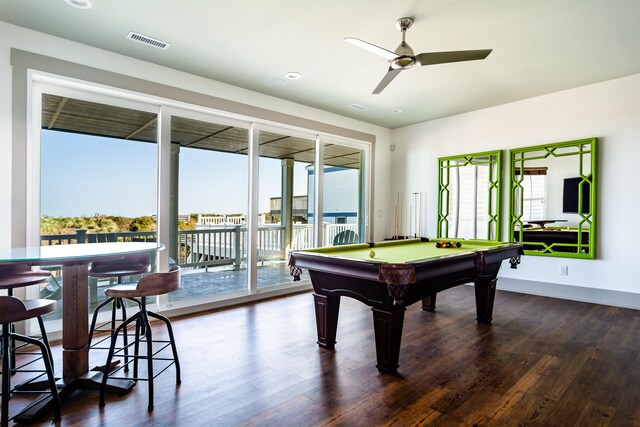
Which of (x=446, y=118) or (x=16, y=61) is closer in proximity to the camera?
(x=16, y=61)

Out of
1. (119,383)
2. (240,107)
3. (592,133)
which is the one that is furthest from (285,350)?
(592,133)

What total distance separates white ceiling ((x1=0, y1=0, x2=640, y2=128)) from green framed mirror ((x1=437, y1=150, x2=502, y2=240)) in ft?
4.10

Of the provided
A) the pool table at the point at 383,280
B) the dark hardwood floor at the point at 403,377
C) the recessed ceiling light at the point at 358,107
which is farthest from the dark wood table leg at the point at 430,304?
the recessed ceiling light at the point at 358,107

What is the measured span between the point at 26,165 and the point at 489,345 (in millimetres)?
4345

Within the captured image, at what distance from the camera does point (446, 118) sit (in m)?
5.81

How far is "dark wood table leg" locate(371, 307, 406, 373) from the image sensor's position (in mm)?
2441

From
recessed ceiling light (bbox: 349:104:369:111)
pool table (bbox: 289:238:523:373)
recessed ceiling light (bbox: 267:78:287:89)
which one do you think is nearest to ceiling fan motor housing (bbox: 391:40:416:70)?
pool table (bbox: 289:238:523:373)

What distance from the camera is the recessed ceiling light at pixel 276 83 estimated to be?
13.8 ft

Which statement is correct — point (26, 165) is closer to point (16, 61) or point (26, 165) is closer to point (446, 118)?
point (16, 61)

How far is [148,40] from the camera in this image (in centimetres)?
321

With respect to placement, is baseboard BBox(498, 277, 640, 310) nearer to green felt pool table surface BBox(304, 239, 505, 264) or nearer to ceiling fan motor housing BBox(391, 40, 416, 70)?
green felt pool table surface BBox(304, 239, 505, 264)

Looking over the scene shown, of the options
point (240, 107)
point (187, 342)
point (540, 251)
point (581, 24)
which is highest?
point (581, 24)

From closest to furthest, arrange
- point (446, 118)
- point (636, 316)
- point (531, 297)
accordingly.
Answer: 1. point (636, 316)
2. point (531, 297)
3. point (446, 118)

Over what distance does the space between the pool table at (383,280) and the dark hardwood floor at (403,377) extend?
28cm
